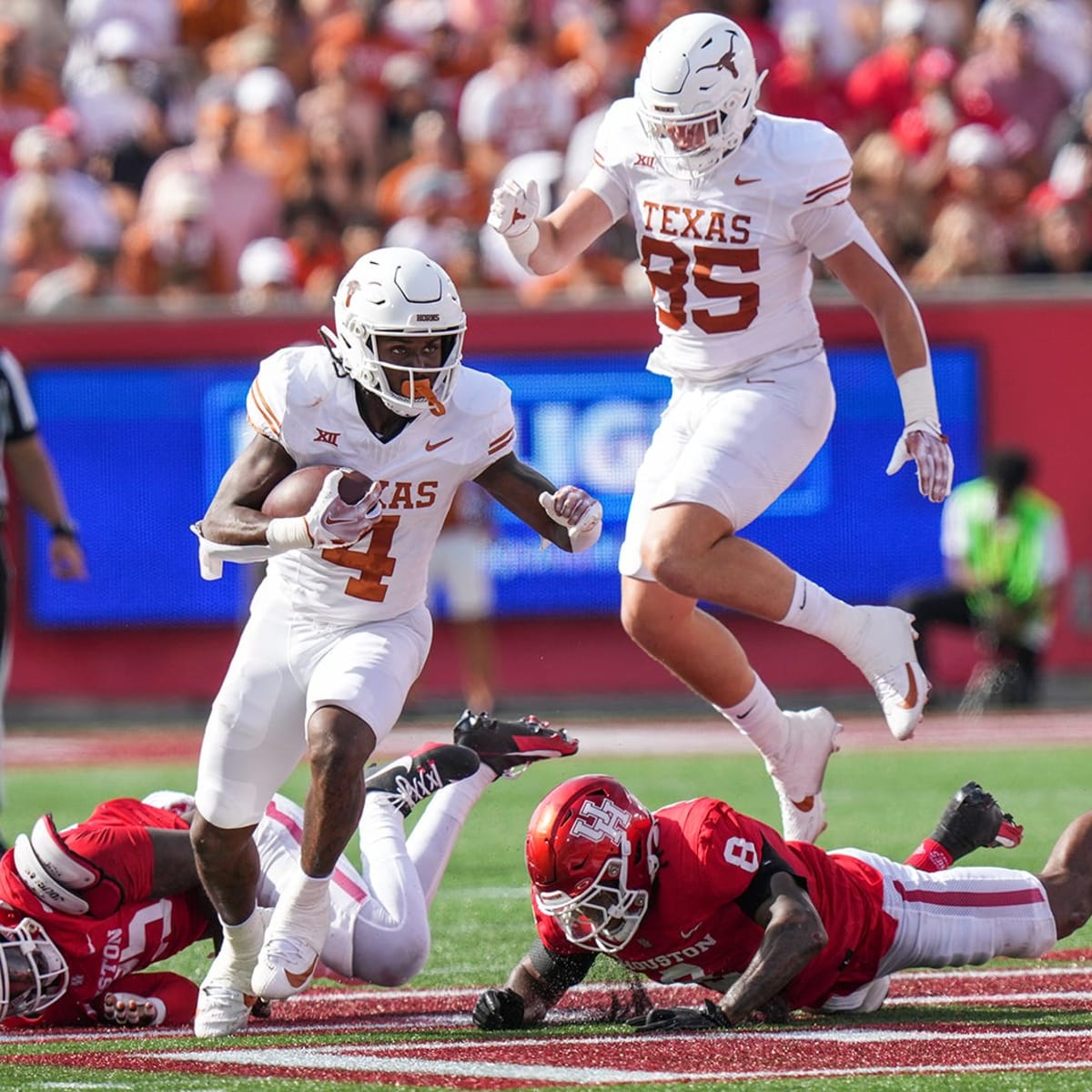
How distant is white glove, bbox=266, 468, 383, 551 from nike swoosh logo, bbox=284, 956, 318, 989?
0.89m

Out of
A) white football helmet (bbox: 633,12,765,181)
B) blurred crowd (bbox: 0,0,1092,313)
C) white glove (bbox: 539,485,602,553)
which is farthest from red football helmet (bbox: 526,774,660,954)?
blurred crowd (bbox: 0,0,1092,313)

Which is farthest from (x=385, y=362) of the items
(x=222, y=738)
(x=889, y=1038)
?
(x=889, y=1038)

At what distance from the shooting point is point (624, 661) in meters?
12.1

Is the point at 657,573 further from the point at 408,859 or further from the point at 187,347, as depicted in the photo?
the point at 187,347

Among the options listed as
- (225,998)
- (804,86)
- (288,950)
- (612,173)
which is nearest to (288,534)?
(288,950)

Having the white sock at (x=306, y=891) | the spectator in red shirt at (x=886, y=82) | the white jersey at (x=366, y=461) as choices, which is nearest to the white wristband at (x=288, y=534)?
the white jersey at (x=366, y=461)

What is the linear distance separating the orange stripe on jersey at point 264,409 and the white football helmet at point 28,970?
3.87 feet

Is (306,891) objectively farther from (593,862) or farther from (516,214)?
(516,214)

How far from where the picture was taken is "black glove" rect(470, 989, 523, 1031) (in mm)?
A: 4723

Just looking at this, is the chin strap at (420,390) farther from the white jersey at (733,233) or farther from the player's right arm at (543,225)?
the white jersey at (733,233)

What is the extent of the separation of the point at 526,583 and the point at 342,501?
23.8 feet

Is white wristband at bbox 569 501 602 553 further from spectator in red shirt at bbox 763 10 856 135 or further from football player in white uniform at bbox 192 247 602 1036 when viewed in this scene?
spectator in red shirt at bbox 763 10 856 135

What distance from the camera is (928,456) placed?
551cm

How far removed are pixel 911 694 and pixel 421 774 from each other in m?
1.26
